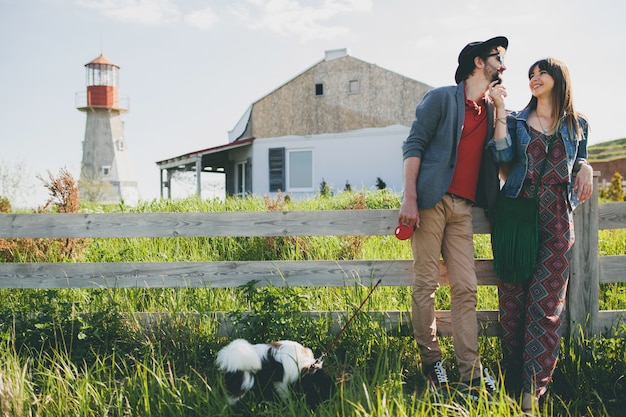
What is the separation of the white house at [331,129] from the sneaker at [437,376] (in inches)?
→ 571

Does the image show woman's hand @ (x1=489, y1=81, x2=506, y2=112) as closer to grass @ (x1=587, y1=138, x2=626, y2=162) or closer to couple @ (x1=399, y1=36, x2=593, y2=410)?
couple @ (x1=399, y1=36, x2=593, y2=410)

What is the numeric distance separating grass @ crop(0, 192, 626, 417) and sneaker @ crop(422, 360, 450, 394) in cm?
7

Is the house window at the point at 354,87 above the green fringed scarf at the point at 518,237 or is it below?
above

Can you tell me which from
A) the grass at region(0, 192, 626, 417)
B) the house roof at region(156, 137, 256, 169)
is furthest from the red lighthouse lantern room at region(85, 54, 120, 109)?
the grass at region(0, 192, 626, 417)

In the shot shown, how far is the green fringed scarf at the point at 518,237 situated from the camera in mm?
3367

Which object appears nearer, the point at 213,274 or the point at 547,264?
the point at 547,264

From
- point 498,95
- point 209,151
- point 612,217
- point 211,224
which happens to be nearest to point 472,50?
point 498,95

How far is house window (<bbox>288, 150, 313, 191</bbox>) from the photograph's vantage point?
1989 centimetres

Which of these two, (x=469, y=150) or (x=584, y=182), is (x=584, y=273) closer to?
(x=584, y=182)

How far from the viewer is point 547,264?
11.3 ft

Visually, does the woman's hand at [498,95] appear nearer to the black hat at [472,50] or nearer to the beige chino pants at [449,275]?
the black hat at [472,50]

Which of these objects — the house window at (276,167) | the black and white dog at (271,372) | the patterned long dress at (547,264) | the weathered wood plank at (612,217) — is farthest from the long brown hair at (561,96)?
the house window at (276,167)

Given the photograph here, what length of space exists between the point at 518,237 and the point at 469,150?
64 cm

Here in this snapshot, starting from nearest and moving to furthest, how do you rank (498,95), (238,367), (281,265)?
(238,367)
(498,95)
(281,265)
